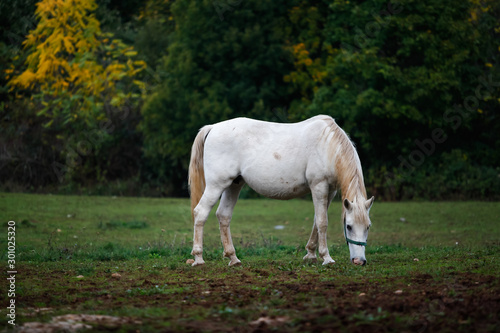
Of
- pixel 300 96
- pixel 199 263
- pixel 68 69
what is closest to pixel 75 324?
pixel 199 263

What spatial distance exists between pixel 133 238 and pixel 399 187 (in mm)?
12328

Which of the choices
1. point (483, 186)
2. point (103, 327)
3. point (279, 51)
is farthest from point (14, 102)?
point (103, 327)

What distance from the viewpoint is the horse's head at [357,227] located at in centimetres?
802

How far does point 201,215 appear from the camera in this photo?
8.88m

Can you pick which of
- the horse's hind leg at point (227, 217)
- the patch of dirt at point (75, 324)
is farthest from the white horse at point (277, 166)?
the patch of dirt at point (75, 324)

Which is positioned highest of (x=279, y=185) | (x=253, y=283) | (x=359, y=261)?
(x=279, y=185)

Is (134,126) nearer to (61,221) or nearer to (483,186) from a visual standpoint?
(61,221)

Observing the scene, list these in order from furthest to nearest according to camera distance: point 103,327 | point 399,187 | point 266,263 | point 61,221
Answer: point 399,187
point 61,221
point 266,263
point 103,327

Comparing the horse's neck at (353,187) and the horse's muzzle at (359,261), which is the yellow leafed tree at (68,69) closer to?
the horse's neck at (353,187)

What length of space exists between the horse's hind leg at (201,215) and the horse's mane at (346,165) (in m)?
1.80

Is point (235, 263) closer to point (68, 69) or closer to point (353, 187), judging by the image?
point (353, 187)

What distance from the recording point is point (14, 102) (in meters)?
25.2

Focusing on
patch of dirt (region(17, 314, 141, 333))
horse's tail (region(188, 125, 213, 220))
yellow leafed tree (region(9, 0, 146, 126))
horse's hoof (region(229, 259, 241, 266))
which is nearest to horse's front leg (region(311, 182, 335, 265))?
horse's hoof (region(229, 259, 241, 266))

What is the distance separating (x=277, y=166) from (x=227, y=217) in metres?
1.16
